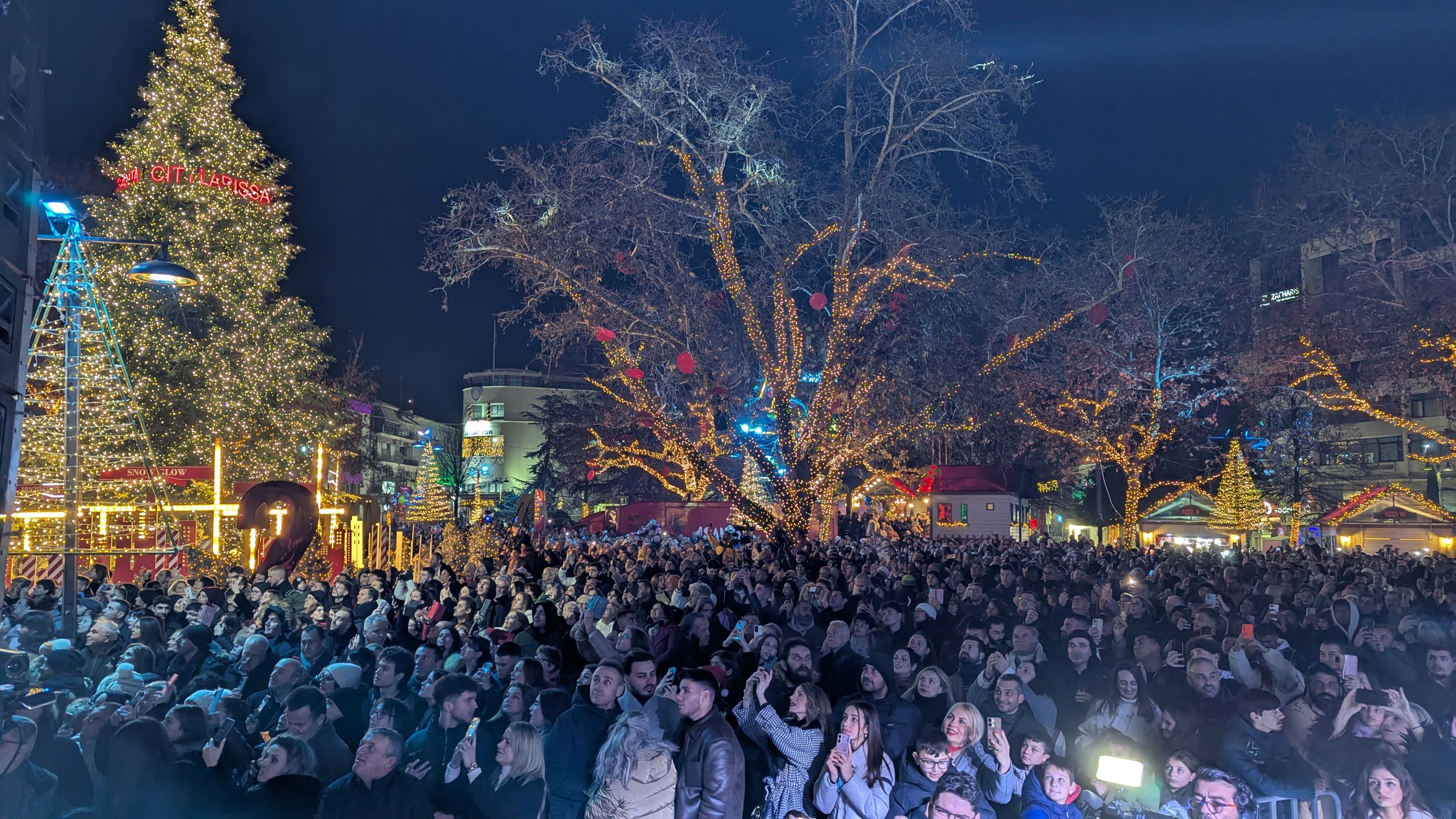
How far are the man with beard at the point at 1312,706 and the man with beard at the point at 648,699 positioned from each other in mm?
3177

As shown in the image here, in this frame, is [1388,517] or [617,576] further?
[1388,517]

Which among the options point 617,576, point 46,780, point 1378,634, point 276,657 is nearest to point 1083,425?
point 617,576

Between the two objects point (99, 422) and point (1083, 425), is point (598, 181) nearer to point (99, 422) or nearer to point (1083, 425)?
point (99, 422)

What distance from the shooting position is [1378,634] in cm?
820

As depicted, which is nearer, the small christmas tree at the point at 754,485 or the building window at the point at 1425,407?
the small christmas tree at the point at 754,485

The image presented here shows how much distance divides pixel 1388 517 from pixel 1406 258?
9803 mm

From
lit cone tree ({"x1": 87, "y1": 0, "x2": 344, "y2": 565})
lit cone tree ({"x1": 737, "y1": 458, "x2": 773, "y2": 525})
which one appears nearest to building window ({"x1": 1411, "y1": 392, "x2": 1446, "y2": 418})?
lit cone tree ({"x1": 737, "y1": 458, "x2": 773, "y2": 525})

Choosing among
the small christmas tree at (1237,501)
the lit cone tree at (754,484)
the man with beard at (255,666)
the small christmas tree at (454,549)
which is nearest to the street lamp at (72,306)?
the man with beard at (255,666)

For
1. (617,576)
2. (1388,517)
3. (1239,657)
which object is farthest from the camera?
(1388,517)

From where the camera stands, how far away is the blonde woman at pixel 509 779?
4887mm

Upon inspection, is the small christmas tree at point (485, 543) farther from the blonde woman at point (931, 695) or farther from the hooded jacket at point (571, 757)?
the hooded jacket at point (571, 757)

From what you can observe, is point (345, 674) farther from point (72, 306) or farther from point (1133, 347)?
point (1133, 347)

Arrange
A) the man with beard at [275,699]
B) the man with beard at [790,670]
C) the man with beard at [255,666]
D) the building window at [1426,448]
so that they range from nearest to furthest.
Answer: the man with beard at [790,670], the man with beard at [275,699], the man with beard at [255,666], the building window at [1426,448]

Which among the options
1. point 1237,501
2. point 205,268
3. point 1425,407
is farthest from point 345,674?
point 1425,407
